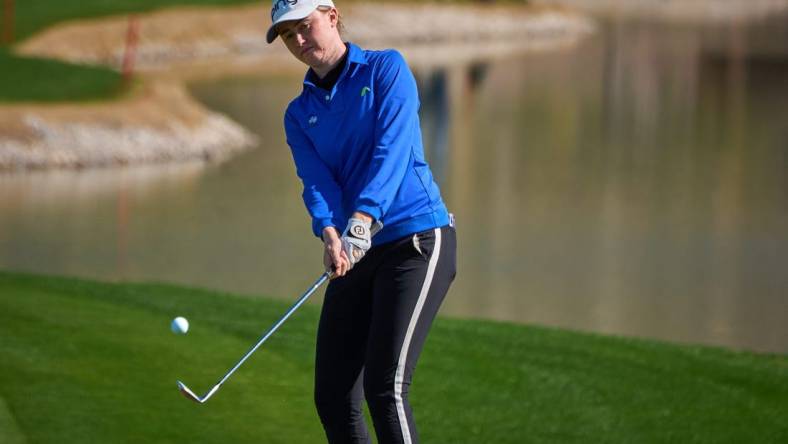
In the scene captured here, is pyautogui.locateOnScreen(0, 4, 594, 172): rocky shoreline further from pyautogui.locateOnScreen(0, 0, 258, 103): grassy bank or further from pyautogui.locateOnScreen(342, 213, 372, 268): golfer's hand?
pyautogui.locateOnScreen(342, 213, 372, 268): golfer's hand

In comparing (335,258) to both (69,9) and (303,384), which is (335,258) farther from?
(69,9)

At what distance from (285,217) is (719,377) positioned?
11587 mm

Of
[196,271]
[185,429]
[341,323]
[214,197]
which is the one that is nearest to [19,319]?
[185,429]

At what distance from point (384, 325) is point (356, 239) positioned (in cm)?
27

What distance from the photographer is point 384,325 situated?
399cm

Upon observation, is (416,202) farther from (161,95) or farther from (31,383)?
(161,95)

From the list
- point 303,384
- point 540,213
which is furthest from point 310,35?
point 540,213

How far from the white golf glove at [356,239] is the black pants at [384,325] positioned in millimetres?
134

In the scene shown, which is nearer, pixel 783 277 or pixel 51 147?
pixel 783 277

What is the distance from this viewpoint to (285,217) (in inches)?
713

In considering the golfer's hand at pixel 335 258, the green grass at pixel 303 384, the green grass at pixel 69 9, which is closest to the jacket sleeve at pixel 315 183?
the golfer's hand at pixel 335 258

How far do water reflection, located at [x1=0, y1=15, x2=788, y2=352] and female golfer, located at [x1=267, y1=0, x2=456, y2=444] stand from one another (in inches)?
295

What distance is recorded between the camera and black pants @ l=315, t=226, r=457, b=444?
397cm

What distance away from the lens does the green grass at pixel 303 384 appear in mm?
5348
